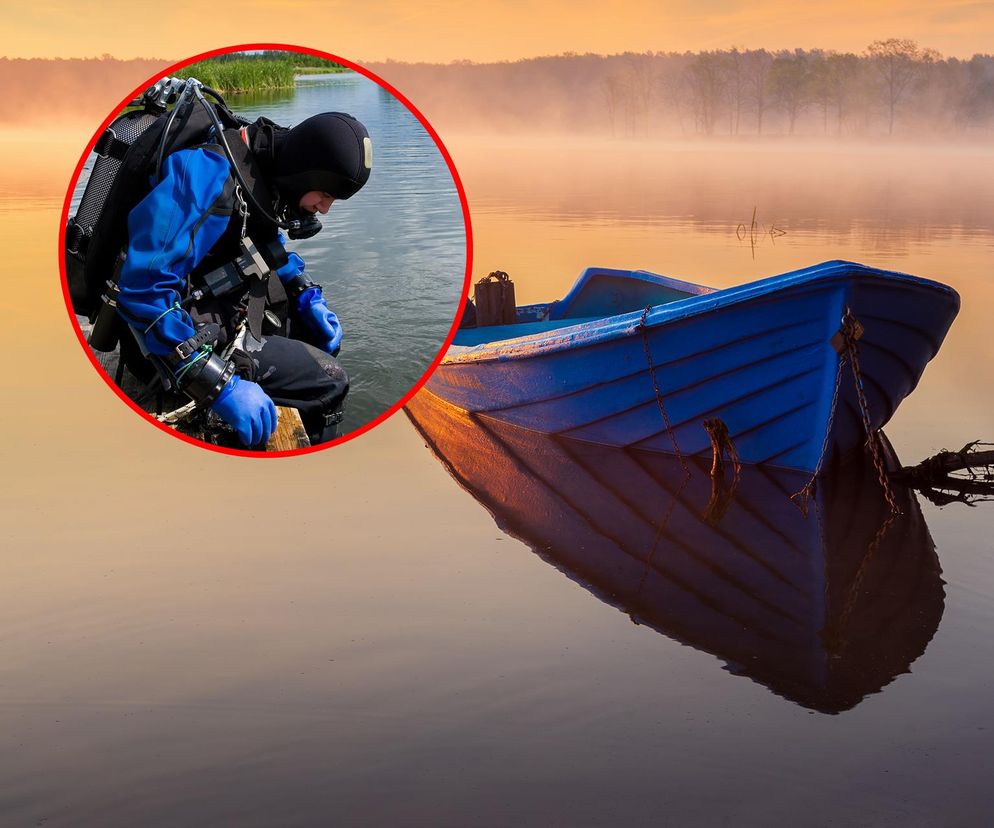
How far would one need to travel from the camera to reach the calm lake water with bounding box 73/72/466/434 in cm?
493

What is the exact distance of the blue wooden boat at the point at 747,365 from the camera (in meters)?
8.19

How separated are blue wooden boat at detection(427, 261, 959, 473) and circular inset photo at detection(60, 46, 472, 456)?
322 centimetres

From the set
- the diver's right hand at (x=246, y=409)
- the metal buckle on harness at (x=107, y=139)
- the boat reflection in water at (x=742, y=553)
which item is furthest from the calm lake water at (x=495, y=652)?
the metal buckle on harness at (x=107, y=139)

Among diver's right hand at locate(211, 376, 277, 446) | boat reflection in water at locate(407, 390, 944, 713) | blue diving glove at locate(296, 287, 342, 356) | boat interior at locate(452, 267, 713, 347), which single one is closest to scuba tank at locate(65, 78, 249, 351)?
diver's right hand at locate(211, 376, 277, 446)

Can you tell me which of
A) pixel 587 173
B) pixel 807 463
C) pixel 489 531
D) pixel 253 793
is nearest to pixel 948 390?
pixel 807 463

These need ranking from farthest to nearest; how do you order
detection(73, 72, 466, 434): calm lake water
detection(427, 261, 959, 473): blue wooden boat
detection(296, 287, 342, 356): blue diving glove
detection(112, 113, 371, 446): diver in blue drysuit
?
1. detection(427, 261, 959, 473): blue wooden boat
2. detection(296, 287, 342, 356): blue diving glove
3. detection(73, 72, 466, 434): calm lake water
4. detection(112, 113, 371, 446): diver in blue drysuit

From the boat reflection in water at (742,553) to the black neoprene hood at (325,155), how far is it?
268 centimetres

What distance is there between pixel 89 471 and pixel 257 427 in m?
4.01

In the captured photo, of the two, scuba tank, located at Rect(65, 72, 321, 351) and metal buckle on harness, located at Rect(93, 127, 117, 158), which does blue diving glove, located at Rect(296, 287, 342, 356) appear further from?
metal buckle on harness, located at Rect(93, 127, 117, 158)

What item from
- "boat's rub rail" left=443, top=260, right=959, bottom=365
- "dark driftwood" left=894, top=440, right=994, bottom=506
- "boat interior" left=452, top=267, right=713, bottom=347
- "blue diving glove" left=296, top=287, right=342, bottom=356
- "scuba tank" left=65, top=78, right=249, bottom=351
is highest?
"scuba tank" left=65, top=78, right=249, bottom=351

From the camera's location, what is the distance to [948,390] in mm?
11219

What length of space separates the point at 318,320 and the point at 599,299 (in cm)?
777

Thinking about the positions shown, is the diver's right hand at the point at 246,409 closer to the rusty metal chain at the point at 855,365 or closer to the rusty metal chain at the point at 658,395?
the rusty metal chain at the point at 658,395

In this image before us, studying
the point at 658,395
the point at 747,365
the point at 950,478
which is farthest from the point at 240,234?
the point at 950,478
